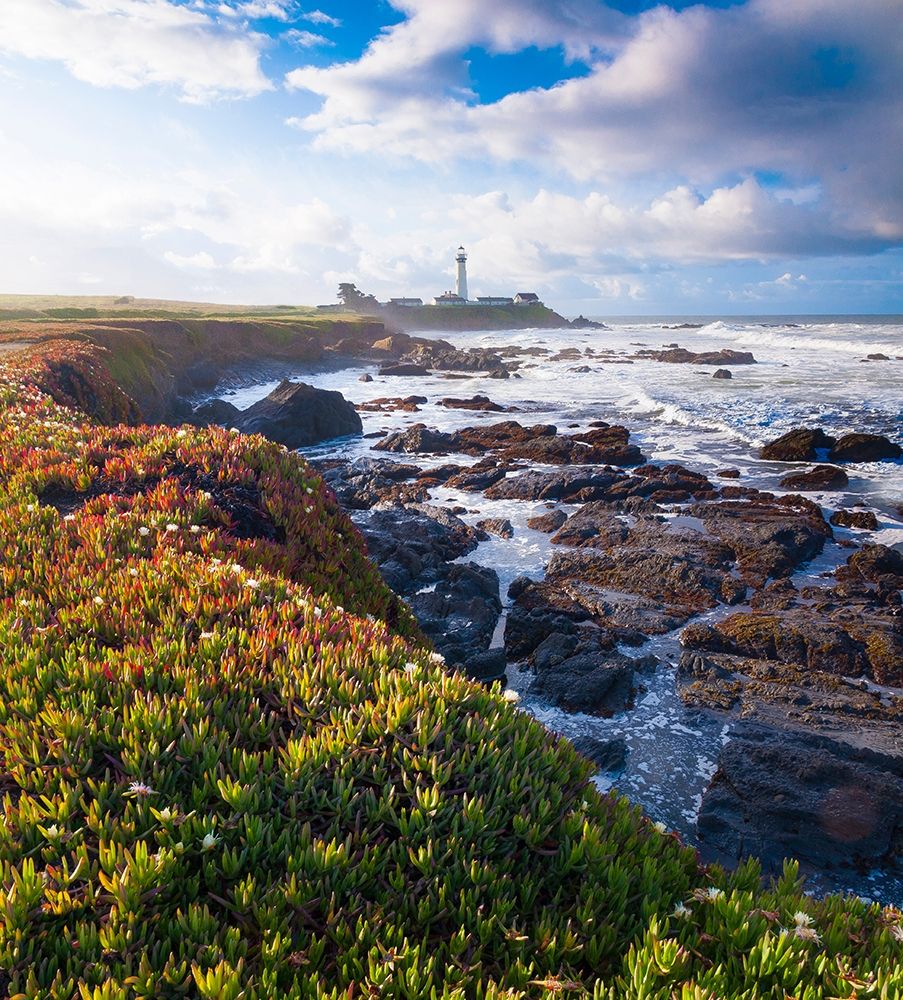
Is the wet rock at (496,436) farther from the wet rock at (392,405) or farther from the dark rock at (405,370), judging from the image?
the dark rock at (405,370)

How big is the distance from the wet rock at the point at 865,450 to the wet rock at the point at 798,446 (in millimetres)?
934

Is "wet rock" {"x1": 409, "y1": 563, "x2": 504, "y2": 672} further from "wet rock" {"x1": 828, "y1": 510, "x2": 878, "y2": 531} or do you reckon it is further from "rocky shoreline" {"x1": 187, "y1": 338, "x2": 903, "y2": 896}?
"wet rock" {"x1": 828, "y1": 510, "x2": 878, "y2": 531}

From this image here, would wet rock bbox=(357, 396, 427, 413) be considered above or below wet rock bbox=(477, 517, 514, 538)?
above

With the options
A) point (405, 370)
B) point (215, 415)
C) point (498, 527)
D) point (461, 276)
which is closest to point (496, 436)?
point (498, 527)

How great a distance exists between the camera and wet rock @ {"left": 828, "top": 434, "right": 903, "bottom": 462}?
86.4 ft

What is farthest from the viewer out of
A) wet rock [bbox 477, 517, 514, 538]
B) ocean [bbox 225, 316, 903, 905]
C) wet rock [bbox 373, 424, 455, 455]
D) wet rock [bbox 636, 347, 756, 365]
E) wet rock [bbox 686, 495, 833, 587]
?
wet rock [bbox 636, 347, 756, 365]

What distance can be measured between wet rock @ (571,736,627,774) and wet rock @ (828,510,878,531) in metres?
13.5

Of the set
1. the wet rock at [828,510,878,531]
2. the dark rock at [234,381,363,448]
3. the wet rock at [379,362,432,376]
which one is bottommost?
the wet rock at [828,510,878,531]

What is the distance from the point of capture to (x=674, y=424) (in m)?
36.2

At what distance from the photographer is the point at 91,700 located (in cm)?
377

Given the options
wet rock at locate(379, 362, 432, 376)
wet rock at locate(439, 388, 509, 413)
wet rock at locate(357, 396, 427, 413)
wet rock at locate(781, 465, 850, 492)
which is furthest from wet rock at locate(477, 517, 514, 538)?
wet rock at locate(379, 362, 432, 376)

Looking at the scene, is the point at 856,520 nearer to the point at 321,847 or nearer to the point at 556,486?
the point at 556,486

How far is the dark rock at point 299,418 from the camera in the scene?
32281 millimetres

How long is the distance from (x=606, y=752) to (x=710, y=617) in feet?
18.2
